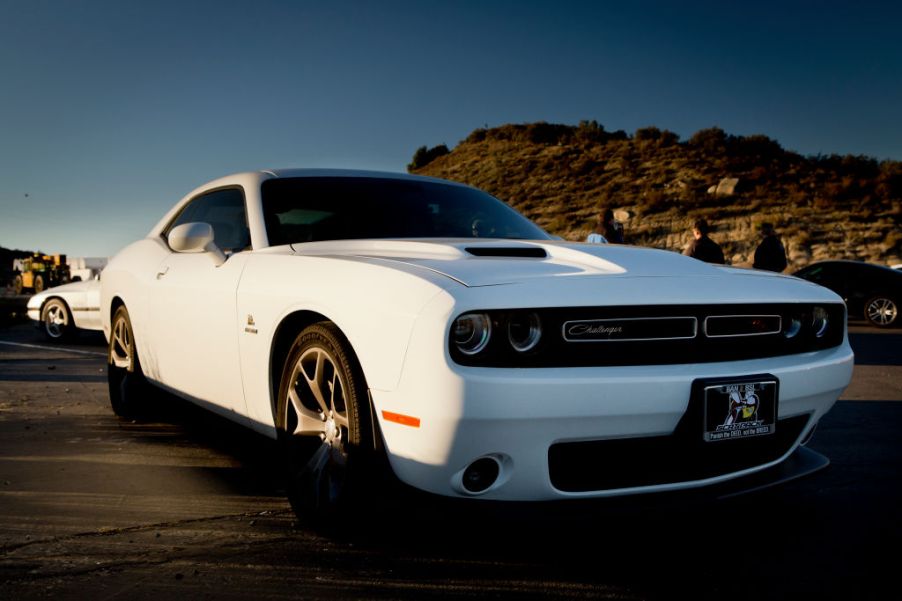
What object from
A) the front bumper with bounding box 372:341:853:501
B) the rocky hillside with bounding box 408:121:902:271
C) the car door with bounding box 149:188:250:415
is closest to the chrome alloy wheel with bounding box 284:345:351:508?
the front bumper with bounding box 372:341:853:501

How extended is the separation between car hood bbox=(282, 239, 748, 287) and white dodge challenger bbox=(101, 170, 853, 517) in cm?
1

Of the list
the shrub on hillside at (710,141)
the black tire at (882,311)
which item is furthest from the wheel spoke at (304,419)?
the shrub on hillside at (710,141)

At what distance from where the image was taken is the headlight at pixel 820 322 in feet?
10.2

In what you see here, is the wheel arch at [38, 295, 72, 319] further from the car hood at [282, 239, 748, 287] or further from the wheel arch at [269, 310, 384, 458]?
the wheel arch at [269, 310, 384, 458]

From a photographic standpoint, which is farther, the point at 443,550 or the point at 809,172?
the point at 809,172

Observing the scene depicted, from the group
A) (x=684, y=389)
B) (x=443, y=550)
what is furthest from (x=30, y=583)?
(x=684, y=389)

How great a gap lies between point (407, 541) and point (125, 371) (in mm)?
2842

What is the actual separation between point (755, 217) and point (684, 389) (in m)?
29.3

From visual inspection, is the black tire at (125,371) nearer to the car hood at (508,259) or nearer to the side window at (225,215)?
the side window at (225,215)

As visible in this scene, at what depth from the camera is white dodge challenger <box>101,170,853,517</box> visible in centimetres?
237

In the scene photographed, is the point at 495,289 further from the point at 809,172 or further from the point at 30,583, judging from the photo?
the point at 809,172

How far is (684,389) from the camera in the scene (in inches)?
97.3

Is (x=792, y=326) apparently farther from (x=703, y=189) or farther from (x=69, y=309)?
(x=703, y=189)

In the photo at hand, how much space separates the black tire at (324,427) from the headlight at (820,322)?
5.75 ft
